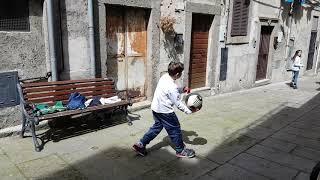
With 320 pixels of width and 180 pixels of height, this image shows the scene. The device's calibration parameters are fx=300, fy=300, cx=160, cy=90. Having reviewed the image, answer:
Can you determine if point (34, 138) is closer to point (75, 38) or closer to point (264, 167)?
point (75, 38)

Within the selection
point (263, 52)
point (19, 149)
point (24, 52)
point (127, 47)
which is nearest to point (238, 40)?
point (263, 52)

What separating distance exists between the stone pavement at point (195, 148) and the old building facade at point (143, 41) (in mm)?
1124

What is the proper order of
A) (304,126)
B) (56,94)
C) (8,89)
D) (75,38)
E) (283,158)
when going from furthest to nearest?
1. (304,126)
2. (75,38)
3. (56,94)
4. (8,89)
5. (283,158)

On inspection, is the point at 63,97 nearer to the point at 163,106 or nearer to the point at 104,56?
the point at 104,56

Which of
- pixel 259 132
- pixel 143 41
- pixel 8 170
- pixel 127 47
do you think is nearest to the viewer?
pixel 8 170

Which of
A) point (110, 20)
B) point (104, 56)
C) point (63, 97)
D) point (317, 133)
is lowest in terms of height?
point (317, 133)

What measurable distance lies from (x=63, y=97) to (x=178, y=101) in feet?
7.29

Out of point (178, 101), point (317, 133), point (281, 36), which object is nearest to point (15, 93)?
point (178, 101)

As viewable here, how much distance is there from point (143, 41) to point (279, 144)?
12.1ft

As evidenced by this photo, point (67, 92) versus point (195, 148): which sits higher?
point (67, 92)

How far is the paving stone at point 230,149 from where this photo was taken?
4539mm

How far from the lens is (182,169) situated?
4.13m

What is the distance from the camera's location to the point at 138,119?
6.34 m

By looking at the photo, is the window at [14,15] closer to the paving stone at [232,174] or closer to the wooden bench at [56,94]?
the wooden bench at [56,94]
